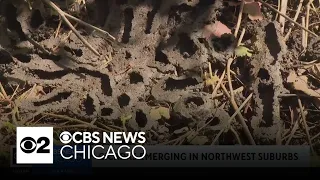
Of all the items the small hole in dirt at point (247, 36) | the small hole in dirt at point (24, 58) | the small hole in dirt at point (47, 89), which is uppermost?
the small hole in dirt at point (247, 36)

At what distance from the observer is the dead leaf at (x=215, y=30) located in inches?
69.0

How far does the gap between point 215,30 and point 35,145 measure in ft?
2.37

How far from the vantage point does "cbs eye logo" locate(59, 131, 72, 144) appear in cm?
168

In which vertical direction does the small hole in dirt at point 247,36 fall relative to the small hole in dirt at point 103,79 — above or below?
above

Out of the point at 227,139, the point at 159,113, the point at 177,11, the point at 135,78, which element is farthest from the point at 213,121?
the point at 177,11

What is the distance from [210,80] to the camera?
5.68ft

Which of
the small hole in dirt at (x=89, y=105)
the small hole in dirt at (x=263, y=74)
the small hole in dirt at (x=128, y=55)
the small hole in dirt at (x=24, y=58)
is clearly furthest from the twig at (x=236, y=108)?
the small hole in dirt at (x=24, y=58)

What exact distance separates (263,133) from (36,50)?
2.72ft

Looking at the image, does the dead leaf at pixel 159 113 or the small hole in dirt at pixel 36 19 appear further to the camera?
the small hole in dirt at pixel 36 19

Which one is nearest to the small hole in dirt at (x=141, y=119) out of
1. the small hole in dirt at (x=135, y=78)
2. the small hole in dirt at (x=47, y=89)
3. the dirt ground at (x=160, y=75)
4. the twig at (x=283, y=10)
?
the dirt ground at (x=160, y=75)

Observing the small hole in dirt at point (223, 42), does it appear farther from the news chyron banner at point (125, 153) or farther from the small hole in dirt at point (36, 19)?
the small hole in dirt at point (36, 19)

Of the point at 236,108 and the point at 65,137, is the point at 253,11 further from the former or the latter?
the point at 65,137

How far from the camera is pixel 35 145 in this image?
5.52 feet

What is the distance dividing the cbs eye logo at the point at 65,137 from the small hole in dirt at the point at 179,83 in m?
0.36
